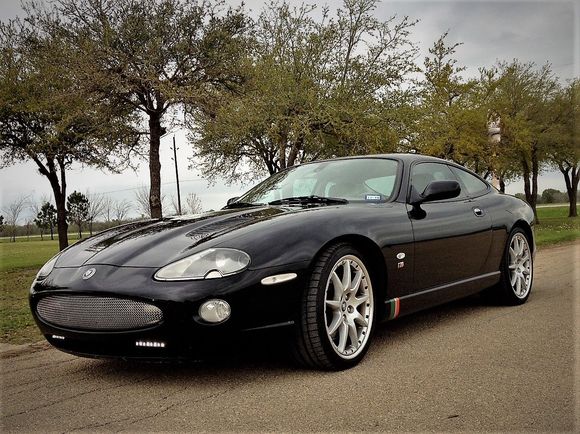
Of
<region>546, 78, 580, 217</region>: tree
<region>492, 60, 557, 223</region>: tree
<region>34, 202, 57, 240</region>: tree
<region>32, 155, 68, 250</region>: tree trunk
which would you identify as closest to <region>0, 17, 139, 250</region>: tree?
<region>32, 155, 68, 250</region>: tree trunk

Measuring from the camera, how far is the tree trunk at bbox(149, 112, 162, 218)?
17.7m

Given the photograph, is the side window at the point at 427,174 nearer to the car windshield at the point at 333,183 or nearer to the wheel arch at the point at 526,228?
the car windshield at the point at 333,183

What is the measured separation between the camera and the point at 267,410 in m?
2.75

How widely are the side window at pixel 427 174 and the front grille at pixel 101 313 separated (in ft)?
7.82

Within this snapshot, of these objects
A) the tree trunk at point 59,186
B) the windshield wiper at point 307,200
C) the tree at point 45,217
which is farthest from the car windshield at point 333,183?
the tree at point 45,217

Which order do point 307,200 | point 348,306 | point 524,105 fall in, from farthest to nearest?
point 524,105 → point 307,200 → point 348,306

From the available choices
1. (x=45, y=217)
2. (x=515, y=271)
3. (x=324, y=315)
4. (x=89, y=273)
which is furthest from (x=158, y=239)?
Result: (x=45, y=217)

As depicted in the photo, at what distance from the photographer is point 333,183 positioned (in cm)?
454

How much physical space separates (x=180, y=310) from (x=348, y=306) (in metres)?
1.13

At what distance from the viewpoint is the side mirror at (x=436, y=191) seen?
4.21 m

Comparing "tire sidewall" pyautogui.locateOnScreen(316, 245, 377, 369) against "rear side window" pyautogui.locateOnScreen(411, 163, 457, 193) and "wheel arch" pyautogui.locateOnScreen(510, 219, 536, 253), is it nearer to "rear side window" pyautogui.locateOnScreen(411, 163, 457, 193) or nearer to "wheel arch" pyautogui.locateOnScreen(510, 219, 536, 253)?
"rear side window" pyautogui.locateOnScreen(411, 163, 457, 193)

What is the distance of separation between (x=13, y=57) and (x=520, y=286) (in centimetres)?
1755

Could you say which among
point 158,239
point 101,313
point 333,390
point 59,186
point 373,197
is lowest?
point 333,390

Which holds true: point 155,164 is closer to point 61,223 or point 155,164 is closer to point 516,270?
point 61,223
